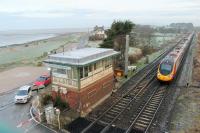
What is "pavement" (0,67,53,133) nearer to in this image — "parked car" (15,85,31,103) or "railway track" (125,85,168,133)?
"parked car" (15,85,31,103)

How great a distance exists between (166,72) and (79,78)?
13.6m

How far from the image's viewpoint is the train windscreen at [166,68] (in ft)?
92.2

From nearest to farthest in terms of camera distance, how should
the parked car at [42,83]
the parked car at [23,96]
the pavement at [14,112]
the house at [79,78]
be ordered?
the pavement at [14,112]
the house at [79,78]
the parked car at [23,96]
the parked car at [42,83]

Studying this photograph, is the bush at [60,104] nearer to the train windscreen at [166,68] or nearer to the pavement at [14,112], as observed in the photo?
the pavement at [14,112]

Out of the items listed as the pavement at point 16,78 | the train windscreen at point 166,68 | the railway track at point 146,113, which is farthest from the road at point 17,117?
the train windscreen at point 166,68

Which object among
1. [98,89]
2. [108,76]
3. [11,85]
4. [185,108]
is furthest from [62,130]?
[11,85]

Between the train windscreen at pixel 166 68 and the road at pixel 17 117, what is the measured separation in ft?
55.7

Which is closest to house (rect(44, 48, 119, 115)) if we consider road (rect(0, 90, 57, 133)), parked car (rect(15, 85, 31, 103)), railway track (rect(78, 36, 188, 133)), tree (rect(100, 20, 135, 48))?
railway track (rect(78, 36, 188, 133))

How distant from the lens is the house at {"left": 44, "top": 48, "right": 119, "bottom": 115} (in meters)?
19.6

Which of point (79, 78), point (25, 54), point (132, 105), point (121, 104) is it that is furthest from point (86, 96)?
point (25, 54)

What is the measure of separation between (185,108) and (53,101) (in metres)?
13.2

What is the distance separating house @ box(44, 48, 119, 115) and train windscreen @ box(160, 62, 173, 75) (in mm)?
9239

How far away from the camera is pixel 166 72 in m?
28.2

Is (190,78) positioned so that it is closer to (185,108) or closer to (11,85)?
(185,108)
